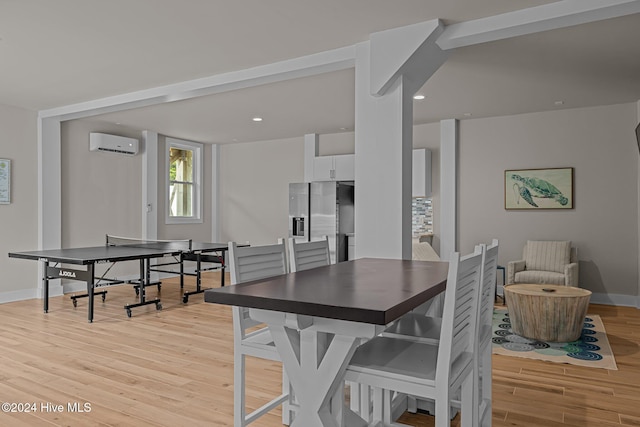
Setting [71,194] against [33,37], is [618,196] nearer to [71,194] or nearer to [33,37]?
[33,37]

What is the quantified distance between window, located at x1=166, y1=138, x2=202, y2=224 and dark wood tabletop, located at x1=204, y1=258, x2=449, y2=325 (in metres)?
6.45

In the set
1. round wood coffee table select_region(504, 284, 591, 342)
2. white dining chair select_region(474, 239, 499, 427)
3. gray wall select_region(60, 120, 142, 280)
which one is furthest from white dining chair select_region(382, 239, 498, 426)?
gray wall select_region(60, 120, 142, 280)

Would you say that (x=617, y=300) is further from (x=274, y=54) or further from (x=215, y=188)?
(x=215, y=188)

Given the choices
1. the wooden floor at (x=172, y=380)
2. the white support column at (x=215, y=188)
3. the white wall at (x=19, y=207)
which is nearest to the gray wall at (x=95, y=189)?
the white wall at (x=19, y=207)

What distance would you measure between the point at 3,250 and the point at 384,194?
510 centimetres

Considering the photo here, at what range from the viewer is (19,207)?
593cm

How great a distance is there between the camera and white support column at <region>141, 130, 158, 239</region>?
755 centimetres

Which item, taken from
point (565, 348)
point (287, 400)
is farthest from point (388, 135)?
point (565, 348)

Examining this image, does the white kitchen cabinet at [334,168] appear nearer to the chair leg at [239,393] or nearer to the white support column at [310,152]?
the white support column at [310,152]

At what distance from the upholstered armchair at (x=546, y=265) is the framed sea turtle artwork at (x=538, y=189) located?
1.74 feet

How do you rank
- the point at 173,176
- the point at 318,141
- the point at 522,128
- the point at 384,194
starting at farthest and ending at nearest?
the point at 173,176 < the point at 318,141 < the point at 522,128 < the point at 384,194

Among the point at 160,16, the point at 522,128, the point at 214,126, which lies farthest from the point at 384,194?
the point at 214,126

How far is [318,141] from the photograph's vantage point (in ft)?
25.4

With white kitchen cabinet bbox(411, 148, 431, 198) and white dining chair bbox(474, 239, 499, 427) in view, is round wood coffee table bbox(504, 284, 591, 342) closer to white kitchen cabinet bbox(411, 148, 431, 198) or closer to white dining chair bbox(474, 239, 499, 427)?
white dining chair bbox(474, 239, 499, 427)
